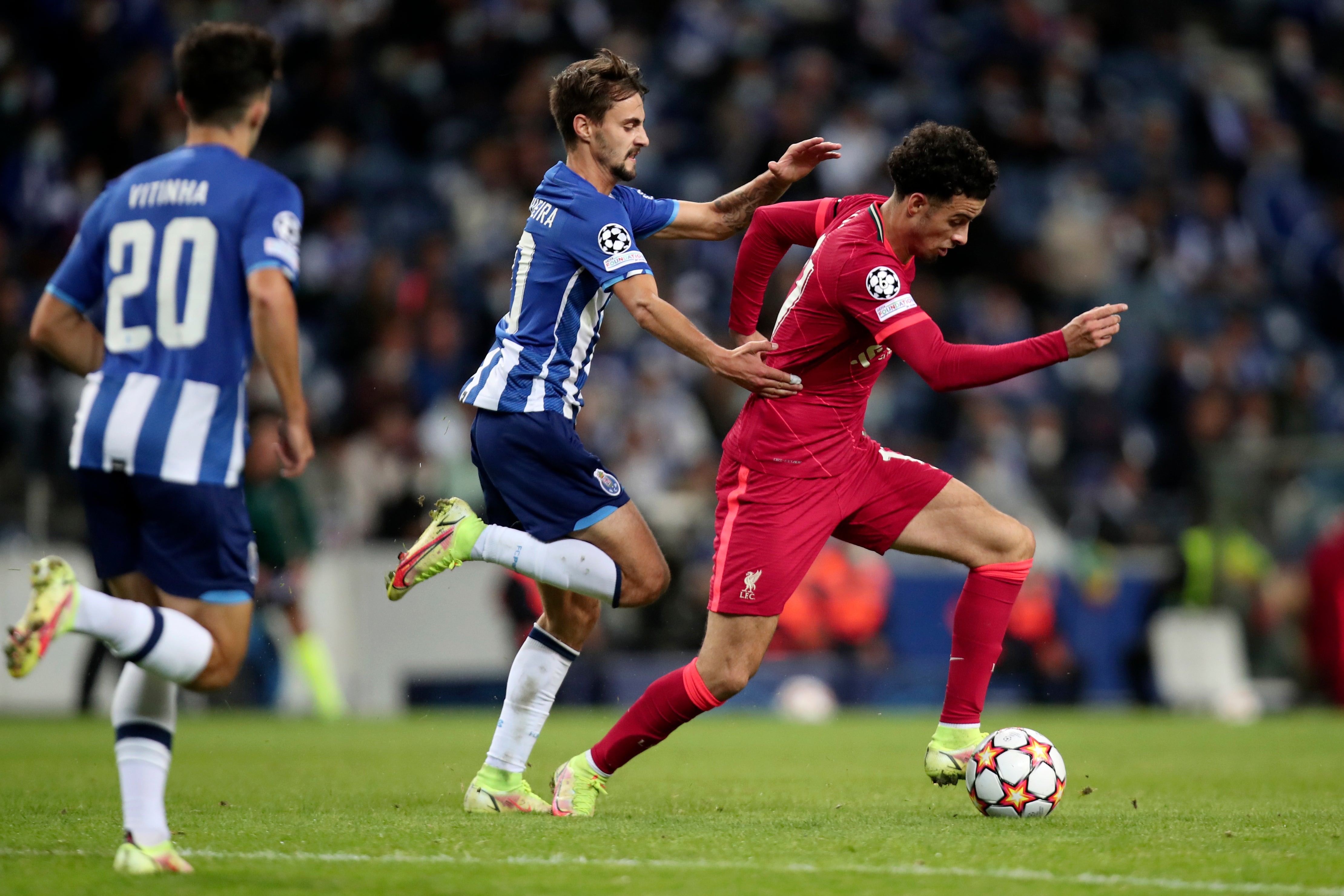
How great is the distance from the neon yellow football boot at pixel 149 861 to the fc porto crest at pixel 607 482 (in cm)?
211

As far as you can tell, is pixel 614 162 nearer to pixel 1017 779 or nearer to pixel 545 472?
pixel 545 472

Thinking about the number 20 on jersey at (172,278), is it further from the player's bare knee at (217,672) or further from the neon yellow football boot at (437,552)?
the neon yellow football boot at (437,552)

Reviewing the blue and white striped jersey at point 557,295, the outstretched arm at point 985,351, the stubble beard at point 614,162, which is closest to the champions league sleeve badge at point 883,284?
the outstretched arm at point 985,351

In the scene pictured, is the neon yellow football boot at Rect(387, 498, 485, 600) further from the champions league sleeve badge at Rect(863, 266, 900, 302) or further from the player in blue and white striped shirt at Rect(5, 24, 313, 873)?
the champions league sleeve badge at Rect(863, 266, 900, 302)

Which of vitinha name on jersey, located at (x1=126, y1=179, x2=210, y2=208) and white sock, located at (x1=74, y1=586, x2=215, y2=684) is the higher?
vitinha name on jersey, located at (x1=126, y1=179, x2=210, y2=208)

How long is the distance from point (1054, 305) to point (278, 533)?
847cm

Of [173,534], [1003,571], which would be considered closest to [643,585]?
[1003,571]

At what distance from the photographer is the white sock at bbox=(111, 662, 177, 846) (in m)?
4.31

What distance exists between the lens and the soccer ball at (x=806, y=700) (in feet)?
44.8

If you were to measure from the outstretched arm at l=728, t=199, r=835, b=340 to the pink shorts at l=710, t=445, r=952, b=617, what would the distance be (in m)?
0.63

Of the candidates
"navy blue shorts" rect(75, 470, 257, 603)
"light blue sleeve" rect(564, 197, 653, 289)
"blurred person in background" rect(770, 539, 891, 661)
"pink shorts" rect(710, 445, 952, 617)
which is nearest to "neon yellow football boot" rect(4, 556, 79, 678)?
"navy blue shorts" rect(75, 470, 257, 603)

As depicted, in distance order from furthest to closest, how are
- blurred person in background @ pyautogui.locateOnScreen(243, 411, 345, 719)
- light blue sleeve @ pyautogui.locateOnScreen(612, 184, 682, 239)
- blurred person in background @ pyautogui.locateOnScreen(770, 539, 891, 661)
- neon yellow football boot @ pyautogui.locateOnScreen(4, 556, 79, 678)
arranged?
blurred person in background @ pyautogui.locateOnScreen(770, 539, 891, 661), blurred person in background @ pyautogui.locateOnScreen(243, 411, 345, 719), light blue sleeve @ pyautogui.locateOnScreen(612, 184, 682, 239), neon yellow football boot @ pyautogui.locateOnScreen(4, 556, 79, 678)

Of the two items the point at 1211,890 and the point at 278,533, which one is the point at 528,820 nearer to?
the point at 1211,890

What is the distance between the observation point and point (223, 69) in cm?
448
